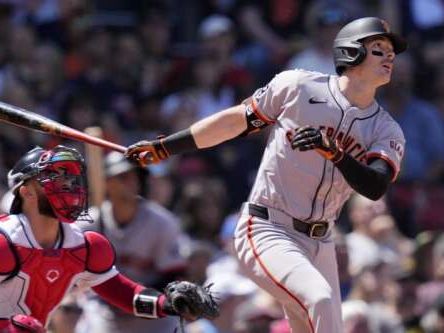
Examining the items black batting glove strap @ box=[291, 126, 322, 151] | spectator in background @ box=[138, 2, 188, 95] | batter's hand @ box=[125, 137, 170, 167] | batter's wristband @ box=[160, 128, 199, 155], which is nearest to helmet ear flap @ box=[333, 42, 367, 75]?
black batting glove strap @ box=[291, 126, 322, 151]

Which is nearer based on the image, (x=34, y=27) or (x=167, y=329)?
(x=167, y=329)

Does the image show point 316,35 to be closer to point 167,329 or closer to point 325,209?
point 167,329

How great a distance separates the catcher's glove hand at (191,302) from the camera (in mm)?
6633

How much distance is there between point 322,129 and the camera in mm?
6902

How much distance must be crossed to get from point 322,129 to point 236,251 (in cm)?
77

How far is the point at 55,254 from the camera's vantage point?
6.66 meters

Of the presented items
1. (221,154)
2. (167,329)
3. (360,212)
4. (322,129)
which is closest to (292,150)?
(322,129)

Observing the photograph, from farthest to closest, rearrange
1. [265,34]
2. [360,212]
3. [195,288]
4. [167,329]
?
[265,34], [360,212], [167,329], [195,288]

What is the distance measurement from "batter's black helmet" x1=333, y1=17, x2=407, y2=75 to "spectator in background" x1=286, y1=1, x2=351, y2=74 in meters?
4.68

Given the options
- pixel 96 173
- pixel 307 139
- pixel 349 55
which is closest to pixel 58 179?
pixel 307 139

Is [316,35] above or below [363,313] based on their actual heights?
above

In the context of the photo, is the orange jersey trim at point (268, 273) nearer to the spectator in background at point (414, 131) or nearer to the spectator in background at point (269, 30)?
the spectator in background at point (414, 131)

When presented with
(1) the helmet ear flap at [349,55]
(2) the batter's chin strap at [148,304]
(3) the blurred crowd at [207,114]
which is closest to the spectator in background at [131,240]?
(3) the blurred crowd at [207,114]

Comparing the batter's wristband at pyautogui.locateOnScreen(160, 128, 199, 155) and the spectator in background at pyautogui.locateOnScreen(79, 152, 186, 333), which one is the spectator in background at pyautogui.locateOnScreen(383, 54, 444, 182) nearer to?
the spectator in background at pyautogui.locateOnScreen(79, 152, 186, 333)
